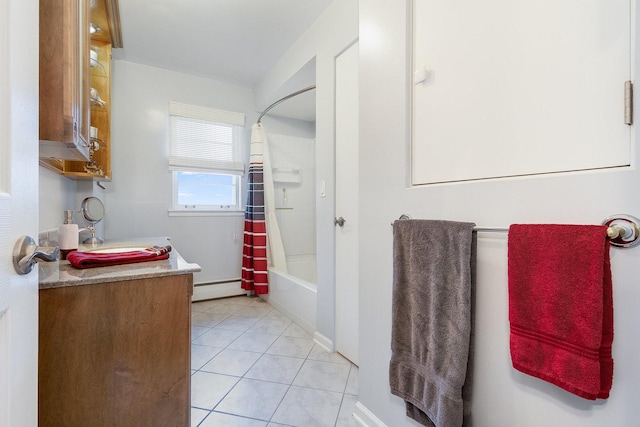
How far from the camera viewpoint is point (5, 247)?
487 millimetres

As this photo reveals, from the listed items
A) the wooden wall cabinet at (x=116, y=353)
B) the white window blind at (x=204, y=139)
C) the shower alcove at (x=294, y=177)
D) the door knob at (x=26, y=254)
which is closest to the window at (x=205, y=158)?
the white window blind at (x=204, y=139)

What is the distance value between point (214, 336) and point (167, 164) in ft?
6.05

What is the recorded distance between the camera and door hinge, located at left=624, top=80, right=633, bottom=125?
607 mm

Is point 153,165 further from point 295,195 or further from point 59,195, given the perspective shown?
point 295,195

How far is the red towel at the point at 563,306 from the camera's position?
613 mm

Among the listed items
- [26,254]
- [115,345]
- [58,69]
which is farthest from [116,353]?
[58,69]

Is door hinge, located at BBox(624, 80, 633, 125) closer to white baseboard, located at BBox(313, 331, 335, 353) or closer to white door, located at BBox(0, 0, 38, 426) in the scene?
white door, located at BBox(0, 0, 38, 426)

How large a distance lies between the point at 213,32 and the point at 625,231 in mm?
2814

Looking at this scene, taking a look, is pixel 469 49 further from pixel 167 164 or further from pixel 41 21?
pixel 167 164

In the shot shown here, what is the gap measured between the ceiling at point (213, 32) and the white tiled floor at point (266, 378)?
2.52 m

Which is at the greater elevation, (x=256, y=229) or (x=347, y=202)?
(x=347, y=202)

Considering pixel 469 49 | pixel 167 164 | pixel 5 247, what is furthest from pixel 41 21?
pixel 167 164

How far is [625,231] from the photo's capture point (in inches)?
23.5

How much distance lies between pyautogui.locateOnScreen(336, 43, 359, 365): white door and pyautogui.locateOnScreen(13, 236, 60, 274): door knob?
5.04ft
